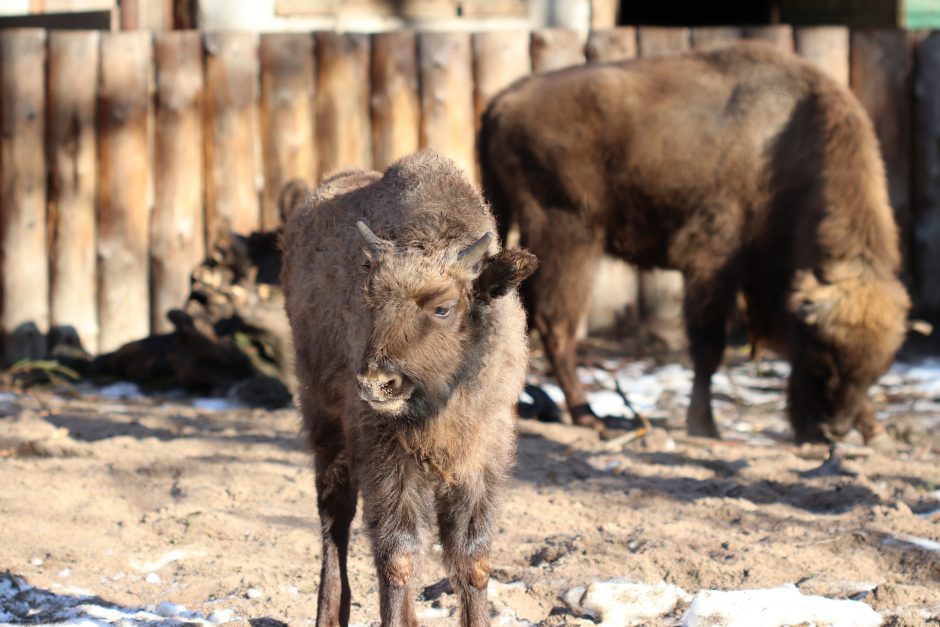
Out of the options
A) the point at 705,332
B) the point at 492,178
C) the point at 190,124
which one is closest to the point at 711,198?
the point at 705,332

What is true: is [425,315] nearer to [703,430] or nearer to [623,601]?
[623,601]

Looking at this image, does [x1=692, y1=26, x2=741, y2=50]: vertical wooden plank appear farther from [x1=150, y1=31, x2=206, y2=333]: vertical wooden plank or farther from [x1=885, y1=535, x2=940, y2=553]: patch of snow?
[x1=885, y1=535, x2=940, y2=553]: patch of snow

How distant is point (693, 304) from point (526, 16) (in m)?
3.69

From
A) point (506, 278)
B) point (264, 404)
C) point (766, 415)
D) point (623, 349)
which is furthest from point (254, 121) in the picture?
point (506, 278)

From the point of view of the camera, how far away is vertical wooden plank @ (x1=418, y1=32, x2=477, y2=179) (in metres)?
9.36

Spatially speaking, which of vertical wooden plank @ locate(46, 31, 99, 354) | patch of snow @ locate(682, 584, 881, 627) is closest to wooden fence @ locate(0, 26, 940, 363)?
vertical wooden plank @ locate(46, 31, 99, 354)

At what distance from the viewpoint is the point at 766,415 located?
27.3 feet

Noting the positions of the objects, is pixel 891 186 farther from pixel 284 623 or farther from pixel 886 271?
pixel 284 623

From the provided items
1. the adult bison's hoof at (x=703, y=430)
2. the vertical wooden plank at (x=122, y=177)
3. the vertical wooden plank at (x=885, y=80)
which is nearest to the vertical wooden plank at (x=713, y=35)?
the vertical wooden plank at (x=885, y=80)

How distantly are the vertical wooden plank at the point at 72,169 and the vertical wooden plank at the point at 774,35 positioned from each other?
500 cm

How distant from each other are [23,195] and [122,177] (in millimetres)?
738

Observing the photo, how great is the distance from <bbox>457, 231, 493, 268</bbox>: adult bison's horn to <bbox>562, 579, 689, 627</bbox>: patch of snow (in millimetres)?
1357

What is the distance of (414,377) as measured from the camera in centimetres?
387

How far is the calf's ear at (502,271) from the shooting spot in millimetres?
4004
